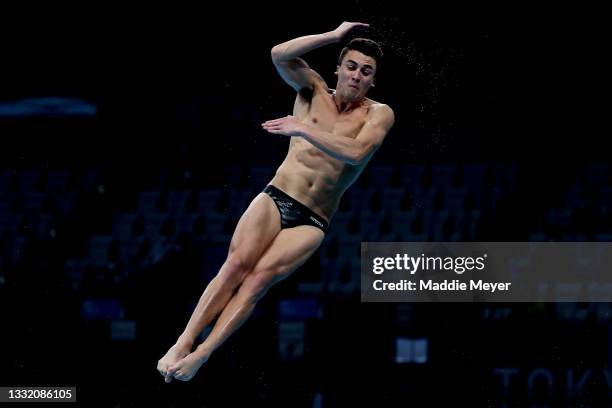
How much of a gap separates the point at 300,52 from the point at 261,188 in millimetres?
4516

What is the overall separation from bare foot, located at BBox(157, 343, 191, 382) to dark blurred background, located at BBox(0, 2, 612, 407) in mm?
1464

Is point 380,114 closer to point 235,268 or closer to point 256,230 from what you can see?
point 256,230

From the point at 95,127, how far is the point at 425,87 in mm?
5418

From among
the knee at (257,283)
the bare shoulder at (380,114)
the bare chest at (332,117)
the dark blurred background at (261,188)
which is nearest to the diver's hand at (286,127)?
the bare chest at (332,117)

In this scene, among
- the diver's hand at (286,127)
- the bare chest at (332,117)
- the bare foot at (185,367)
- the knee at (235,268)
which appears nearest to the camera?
the diver's hand at (286,127)

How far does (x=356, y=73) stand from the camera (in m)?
5.62

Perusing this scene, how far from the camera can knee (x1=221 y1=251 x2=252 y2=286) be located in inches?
220

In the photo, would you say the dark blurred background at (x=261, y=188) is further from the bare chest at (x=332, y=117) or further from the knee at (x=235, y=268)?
the knee at (x=235, y=268)

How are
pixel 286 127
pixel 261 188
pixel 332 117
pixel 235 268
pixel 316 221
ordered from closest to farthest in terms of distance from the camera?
pixel 286 127 < pixel 235 268 < pixel 332 117 < pixel 316 221 < pixel 261 188

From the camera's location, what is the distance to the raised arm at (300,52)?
545cm

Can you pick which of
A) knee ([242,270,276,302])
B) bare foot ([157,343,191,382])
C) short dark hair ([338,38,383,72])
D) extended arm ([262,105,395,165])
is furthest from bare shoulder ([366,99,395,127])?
bare foot ([157,343,191,382])

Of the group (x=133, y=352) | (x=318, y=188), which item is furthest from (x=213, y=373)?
(x=318, y=188)

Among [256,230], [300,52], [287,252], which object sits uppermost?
[300,52]

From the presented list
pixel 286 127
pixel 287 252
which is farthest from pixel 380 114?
pixel 287 252
